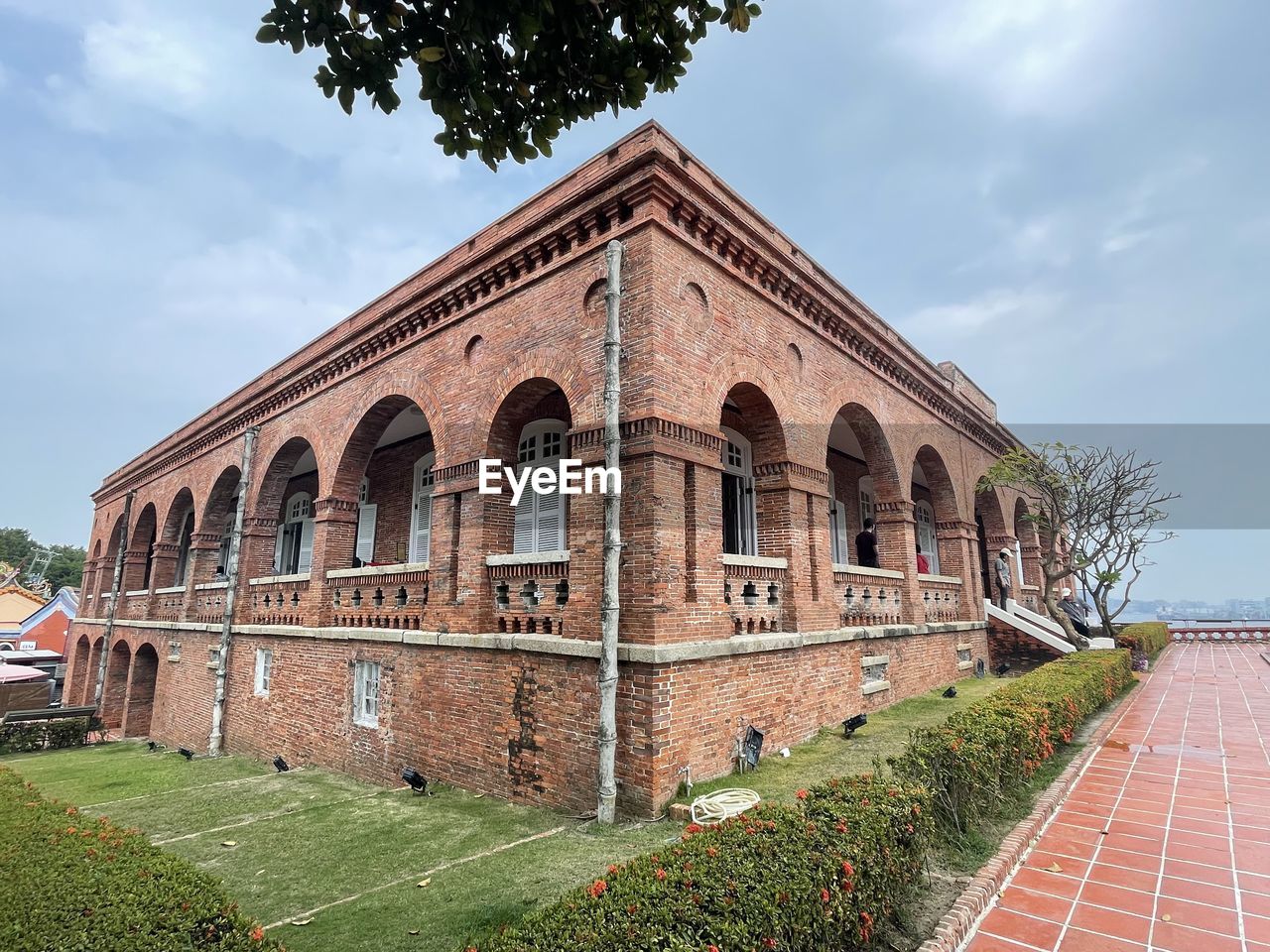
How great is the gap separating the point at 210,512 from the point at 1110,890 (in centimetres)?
1818

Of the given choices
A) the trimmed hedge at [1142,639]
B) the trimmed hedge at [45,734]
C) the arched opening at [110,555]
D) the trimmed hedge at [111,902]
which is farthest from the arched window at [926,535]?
the arched opening at [110,555]

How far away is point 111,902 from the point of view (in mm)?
2855

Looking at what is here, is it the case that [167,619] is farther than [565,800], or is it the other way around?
[167,619]

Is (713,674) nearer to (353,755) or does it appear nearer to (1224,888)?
(1224,888)

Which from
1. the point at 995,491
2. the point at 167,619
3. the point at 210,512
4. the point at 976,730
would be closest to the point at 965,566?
the point at 995,491

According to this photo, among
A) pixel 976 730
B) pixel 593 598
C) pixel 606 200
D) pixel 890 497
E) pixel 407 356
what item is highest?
pixel 606 200

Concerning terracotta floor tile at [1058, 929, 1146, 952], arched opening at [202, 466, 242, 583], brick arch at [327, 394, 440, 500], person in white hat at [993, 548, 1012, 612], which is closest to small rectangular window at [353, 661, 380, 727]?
brick arch at [327, 394, 440, 500]

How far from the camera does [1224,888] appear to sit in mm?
3922

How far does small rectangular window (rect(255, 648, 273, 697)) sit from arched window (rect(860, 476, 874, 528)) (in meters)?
13.1

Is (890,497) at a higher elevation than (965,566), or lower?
higher

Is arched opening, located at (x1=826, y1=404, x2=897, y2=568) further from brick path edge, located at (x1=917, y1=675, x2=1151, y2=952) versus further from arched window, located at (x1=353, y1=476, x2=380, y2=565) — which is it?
arched window, located at (x1=353, y1=476, x2=380, y2=565)

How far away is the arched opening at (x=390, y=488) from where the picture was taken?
11.4m

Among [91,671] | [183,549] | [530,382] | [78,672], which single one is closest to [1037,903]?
[530,382]

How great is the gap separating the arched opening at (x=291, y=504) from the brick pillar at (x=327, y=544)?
244 centimetres
